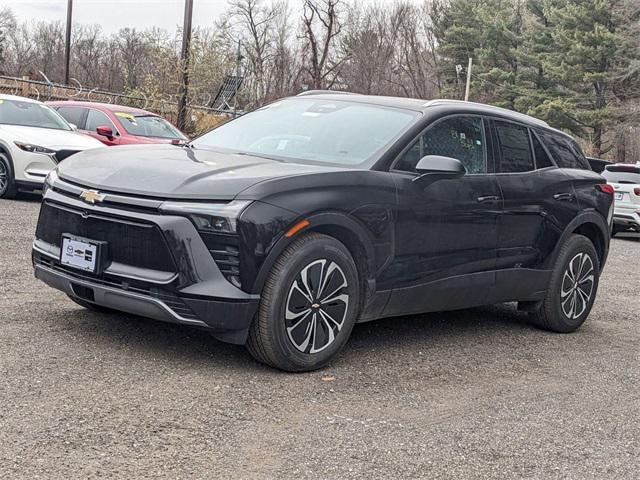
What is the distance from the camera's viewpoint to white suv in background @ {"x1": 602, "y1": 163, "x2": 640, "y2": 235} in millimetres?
16953

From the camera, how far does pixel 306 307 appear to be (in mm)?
4727

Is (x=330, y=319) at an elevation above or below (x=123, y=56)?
below

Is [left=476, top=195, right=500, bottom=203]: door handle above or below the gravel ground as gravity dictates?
above

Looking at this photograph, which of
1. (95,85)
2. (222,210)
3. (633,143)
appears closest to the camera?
(222,210)

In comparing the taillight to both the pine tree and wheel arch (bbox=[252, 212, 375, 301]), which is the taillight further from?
the pine tree

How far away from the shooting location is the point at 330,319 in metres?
4.86

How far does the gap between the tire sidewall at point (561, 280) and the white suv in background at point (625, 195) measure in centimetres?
1046

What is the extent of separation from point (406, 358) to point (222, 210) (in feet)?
5.43

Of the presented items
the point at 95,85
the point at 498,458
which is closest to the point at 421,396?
the point at 498,458

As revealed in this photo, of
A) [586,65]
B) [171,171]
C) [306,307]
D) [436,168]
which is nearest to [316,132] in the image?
[436,168]

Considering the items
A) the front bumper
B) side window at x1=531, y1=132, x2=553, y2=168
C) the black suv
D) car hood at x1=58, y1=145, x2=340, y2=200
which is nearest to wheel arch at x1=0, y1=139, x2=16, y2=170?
the black suv

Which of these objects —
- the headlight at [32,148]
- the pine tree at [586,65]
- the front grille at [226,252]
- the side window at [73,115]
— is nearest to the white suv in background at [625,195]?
the side window at [73,115]

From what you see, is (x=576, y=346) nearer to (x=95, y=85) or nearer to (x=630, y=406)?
(x=630, y=406)

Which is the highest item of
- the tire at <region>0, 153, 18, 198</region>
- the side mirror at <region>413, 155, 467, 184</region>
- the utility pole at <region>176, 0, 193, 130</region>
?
the utility pole at <region>176, 0, 193, 130</region>
